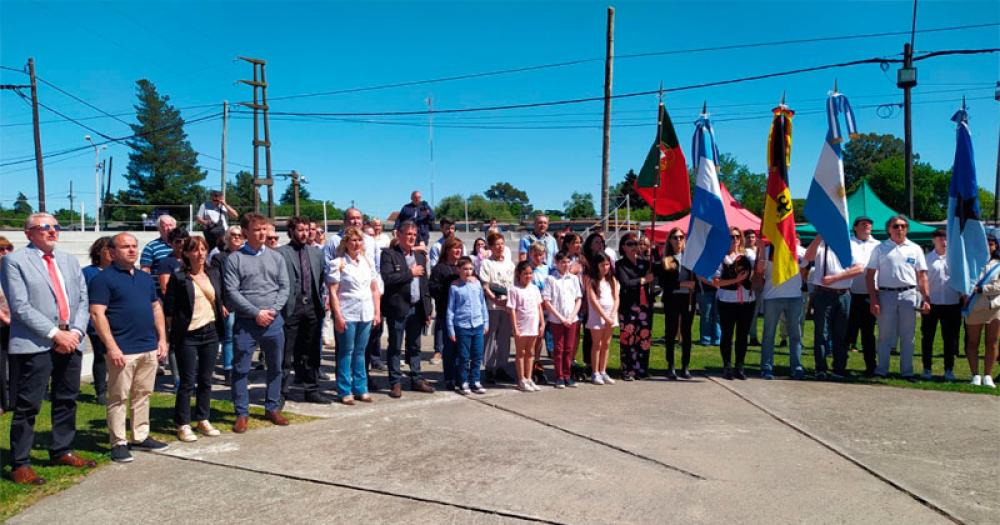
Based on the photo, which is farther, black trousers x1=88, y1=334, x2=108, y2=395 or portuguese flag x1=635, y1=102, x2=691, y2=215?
portuguese flag x1=635, y1=102, x2=691, y2=215

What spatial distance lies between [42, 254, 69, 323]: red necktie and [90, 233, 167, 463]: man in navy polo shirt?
→ 176 millimetres

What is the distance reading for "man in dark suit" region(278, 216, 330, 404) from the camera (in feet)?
23.3

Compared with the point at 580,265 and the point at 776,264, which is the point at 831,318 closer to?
the point at 776,264

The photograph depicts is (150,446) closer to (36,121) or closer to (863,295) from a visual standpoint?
(863,295)

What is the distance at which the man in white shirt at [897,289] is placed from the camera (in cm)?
858

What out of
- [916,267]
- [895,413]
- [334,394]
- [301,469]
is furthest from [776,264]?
[301,469]

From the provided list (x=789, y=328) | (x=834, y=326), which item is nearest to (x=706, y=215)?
(x=789, y=328)

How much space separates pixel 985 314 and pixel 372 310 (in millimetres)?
7575

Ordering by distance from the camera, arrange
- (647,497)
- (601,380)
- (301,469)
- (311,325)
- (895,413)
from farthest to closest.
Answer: (601,380)
(311,325)
(895,413)
(301,469)
(647,497)

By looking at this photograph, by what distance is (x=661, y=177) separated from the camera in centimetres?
1118

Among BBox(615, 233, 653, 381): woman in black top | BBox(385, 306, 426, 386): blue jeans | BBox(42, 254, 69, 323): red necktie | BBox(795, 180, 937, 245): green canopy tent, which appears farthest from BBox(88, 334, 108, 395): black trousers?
BBox(795, 180, 937, 245): green canopy tent

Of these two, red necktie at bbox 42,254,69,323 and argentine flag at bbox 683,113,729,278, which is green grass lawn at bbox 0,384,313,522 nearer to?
red necktie at bbox 42,254,69,323

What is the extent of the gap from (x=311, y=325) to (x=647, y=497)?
4.29 metres

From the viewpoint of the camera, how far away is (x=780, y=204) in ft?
29.2
